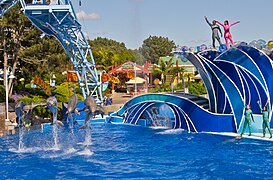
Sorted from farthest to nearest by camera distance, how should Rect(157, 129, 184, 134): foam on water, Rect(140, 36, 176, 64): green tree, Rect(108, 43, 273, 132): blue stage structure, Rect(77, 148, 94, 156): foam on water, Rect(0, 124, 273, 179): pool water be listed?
Rect(140, 36, 176, 64): green tree < Rect(157, 129, 184, 134): foam on water < Rect(108, 43, 273, 132): blue stage structure < Rect(77, 148, 94, 156): foam on water < Rect(0, 124, 273, 179): pool water

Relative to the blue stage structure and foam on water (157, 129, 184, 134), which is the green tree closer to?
foam on water (157, 129, 184, 134)

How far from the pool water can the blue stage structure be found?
988mm

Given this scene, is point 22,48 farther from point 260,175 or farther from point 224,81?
point 260,175

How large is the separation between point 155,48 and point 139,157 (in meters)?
82.4

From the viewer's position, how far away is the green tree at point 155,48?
306ft

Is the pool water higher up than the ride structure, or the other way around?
the ride structure

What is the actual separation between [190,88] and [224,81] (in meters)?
22.5

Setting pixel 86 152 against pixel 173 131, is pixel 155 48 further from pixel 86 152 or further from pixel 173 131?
pixel 86 152

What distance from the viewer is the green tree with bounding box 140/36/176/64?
93.4 m

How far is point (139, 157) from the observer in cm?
1381

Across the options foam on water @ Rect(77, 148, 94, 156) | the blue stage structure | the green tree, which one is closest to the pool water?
foam on water @ Rect(77, 148, 94, 156)

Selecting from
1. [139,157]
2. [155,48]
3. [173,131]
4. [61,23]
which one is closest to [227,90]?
[173,131]

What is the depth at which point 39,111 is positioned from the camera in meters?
27.0

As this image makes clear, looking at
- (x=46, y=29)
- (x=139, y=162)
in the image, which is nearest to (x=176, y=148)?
(x=139, y=162)
